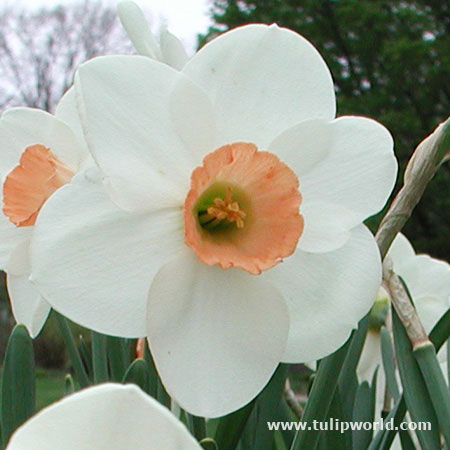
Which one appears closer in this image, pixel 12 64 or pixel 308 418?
pixel 308 418

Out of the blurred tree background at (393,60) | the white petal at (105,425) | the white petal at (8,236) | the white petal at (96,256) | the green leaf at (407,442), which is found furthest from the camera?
the blurred tree background at (393,60)

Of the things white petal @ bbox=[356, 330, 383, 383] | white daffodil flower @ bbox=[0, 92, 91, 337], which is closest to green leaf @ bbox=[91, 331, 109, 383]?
white daffodil flower @ bbox=[0, 92, 91, 337]

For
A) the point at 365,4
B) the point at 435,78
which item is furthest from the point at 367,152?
the point at 365,4

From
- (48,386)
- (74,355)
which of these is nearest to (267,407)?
(74,355)

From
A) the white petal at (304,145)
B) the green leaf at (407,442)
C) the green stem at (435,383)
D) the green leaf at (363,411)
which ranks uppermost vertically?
the white petal at (304,145)

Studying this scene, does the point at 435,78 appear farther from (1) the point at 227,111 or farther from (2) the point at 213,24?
(1) the point at 227,111

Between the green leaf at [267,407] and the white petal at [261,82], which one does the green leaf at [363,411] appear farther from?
the white petal at [261,82]

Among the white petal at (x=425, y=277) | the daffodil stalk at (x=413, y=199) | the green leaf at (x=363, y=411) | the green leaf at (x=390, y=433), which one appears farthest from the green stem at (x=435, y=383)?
the white petal at (x=425, y=277)

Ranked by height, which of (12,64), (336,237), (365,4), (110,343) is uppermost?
(336,237)
